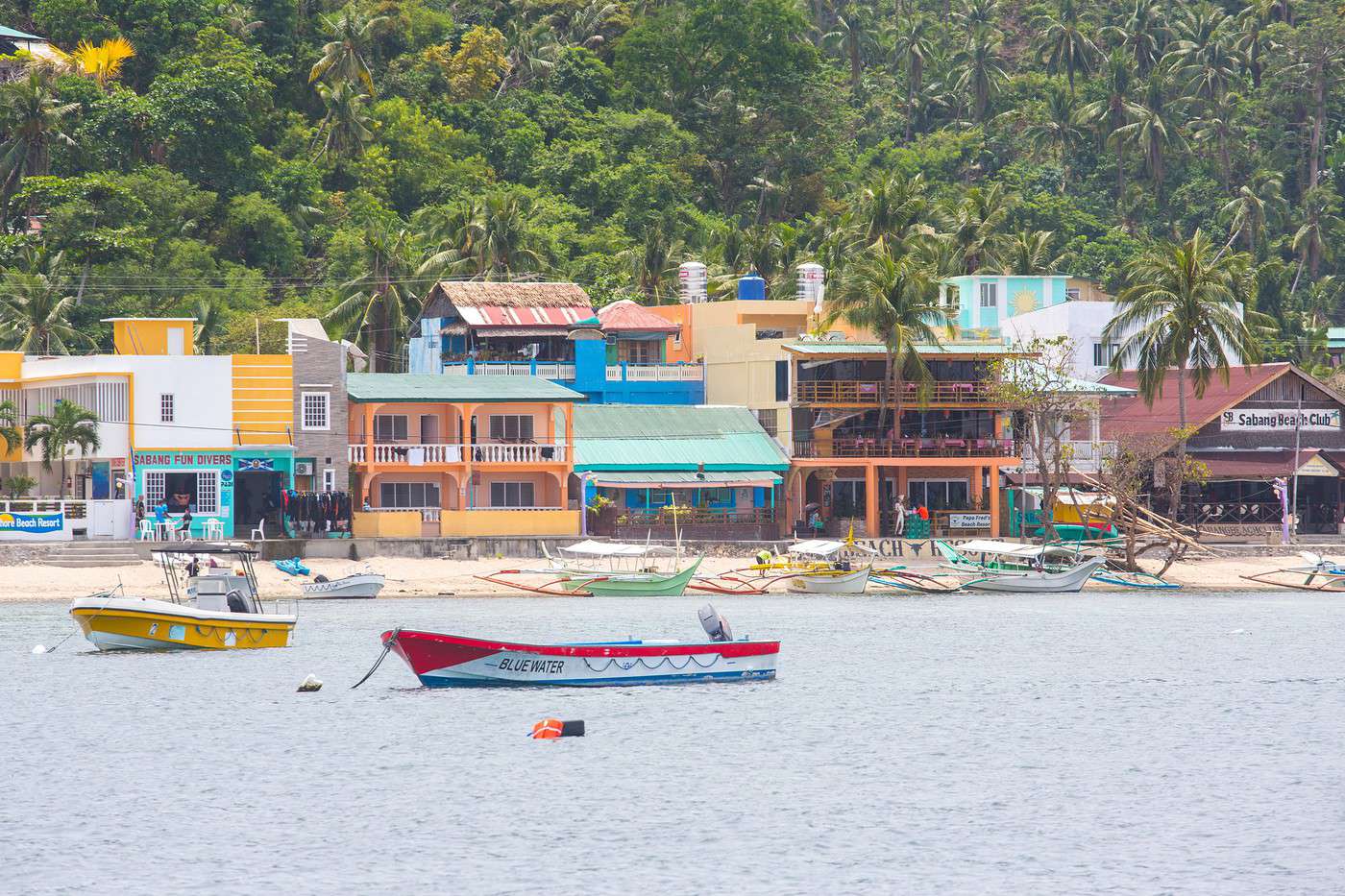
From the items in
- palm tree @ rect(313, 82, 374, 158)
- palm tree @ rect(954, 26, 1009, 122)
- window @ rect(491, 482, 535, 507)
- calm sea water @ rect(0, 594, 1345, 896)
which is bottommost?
calm sea water @ rect(0, 594, 1345, 896)

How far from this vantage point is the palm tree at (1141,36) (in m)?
132

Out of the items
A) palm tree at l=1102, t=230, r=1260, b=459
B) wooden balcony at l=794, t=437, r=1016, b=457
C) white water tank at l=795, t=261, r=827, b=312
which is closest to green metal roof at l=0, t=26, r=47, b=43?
white water tank at l=795, t=261, r=827, b=312

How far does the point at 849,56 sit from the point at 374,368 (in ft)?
199

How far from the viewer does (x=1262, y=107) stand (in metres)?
127

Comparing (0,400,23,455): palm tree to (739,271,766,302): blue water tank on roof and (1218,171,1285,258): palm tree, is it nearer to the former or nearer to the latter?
(739,271,766,302): blue water tank on roof

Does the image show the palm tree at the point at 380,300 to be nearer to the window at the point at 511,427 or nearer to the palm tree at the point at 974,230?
the window at the point at 511,427

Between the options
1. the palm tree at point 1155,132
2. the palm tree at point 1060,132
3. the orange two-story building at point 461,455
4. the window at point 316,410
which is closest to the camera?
the window at point 316,410

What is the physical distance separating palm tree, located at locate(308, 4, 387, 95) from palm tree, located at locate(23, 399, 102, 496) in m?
37.8

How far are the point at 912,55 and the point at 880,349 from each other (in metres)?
60.0

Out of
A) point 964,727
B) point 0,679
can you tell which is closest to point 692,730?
point 964,727

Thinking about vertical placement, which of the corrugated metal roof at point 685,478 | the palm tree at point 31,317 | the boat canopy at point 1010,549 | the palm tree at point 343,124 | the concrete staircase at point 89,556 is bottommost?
the boat canopy at point 1010,549

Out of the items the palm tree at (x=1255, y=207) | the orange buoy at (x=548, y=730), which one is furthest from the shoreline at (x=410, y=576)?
the palm tree at (x=1255, y=207)

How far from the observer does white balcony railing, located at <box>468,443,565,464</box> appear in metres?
73.2

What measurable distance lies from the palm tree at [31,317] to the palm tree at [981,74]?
228 ft
